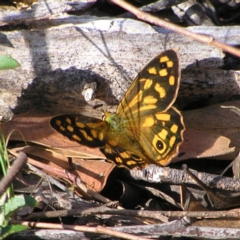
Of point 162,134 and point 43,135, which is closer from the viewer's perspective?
point 162,134

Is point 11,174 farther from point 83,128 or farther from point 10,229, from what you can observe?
point 83,128

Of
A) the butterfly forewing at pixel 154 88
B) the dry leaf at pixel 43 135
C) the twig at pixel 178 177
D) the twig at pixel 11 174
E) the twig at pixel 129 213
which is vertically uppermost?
the butterfly forewing at pixel 154 88

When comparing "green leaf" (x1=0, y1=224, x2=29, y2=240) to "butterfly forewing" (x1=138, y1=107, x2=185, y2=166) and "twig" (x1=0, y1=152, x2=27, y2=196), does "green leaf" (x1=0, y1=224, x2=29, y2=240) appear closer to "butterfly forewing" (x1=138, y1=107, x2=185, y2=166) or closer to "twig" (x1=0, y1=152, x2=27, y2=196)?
"twig" (x1=0, y1=152, x2=27, y2=196)

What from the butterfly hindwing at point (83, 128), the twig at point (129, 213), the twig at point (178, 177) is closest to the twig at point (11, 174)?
the twig at point (129, 213)

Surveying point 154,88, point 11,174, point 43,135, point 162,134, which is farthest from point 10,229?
point 154,88

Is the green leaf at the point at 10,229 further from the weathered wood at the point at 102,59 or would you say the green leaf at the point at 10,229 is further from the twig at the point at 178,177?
the weathered wood at the point at 102,59

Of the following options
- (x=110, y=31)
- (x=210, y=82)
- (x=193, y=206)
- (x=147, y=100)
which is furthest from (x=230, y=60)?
(x=193, y=206)

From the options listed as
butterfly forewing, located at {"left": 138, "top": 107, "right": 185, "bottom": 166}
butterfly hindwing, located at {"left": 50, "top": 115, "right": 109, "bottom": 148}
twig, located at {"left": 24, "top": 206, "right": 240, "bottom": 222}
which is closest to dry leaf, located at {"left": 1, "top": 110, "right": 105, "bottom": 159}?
butterfly hindwing, located at {"left": 50, "top": 115, "right": 109, "bottom": 148}
